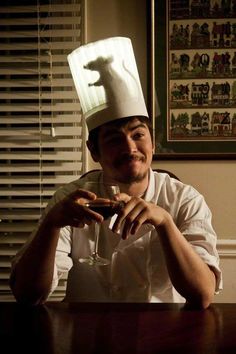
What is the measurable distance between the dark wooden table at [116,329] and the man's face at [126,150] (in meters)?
0.41

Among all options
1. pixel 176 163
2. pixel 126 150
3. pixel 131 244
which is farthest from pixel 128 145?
pixel 176 163

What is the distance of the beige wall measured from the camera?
2.03 m

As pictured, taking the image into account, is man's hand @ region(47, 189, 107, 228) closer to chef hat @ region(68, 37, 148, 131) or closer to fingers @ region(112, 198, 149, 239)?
fingers @ region(112, 198, 149, 239)

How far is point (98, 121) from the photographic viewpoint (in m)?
1.39

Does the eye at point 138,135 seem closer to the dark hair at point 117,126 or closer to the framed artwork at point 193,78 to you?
the dark hair at point 117,126

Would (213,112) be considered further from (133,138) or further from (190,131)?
(133,138)

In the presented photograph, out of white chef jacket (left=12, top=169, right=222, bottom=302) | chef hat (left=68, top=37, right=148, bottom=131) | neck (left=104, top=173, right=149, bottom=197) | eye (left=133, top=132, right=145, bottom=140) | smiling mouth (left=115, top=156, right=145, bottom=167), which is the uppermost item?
chef hat (left=68, top=37, right=148, bottom=131)

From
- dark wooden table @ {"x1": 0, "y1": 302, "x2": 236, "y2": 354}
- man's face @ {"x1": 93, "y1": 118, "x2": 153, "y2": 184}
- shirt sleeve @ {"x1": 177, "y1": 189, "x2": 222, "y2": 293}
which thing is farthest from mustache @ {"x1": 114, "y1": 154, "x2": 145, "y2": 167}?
dark wooden table @ {"x1": 0, "y1": 302, "x2": 236, "y2": 354}

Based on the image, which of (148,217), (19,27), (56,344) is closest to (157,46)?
(19,27)

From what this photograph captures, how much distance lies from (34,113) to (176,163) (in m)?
0.73

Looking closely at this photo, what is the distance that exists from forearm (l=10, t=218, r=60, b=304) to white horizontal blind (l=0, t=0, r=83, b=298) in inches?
36.6

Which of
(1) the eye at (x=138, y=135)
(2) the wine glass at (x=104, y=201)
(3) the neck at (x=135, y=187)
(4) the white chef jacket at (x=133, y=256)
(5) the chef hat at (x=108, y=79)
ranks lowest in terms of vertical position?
(4) the white chef jacket at (x=133, y=256)

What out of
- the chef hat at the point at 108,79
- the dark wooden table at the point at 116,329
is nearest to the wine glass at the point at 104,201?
the dark wooden table at the point at 116,329

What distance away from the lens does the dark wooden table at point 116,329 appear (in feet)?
2.56
